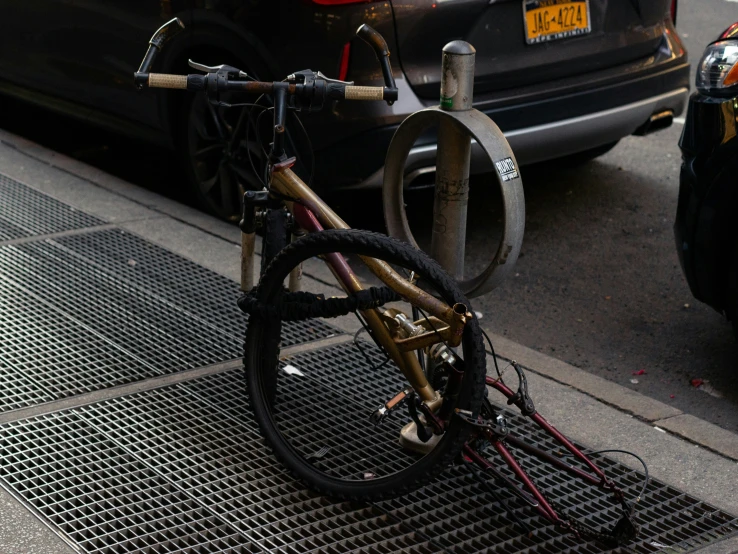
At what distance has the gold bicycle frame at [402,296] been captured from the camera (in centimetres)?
293

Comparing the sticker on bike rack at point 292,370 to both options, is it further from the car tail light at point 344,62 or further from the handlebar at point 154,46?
the car tail light at point 344,62

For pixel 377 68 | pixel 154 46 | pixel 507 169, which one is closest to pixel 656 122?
pixel 377 68

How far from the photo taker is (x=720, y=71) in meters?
3.95

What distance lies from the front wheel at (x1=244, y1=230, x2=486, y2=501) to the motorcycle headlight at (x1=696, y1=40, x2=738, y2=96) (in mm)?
1408

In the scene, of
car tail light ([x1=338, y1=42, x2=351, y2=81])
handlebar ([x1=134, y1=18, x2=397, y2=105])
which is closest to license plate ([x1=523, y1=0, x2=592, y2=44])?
car tail light ([x1=338, y1=42, x2=351, y2=81])

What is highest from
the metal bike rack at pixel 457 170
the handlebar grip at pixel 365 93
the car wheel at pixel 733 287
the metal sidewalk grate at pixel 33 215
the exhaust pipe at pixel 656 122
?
the handlebar grip at pixel 365 93

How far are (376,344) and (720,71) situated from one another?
172cm

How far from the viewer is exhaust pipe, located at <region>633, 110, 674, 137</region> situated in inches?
221

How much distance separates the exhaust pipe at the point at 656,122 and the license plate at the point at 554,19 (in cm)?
70

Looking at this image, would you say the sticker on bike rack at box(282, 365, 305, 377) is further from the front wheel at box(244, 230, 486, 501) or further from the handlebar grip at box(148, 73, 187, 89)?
the handlebar grip at box(148, 73, 187, 89)

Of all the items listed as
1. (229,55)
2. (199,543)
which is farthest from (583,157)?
(199,543)

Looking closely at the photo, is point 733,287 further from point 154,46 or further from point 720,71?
point 154,46

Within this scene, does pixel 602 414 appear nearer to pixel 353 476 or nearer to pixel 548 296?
pixel 353 476

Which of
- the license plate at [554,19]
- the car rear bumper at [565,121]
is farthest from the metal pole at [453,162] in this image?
the license plate at [554,19]
